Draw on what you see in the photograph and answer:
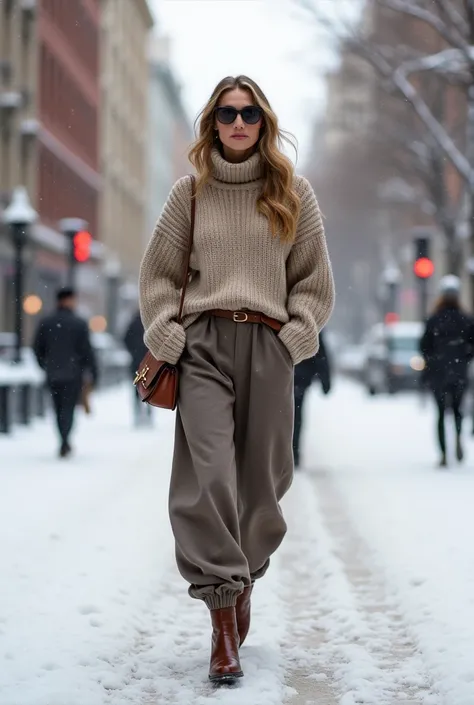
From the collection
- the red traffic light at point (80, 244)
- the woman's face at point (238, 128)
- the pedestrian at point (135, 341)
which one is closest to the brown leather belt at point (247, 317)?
the woman's face at point (238, 128)

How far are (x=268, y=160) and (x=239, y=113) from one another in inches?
7.2

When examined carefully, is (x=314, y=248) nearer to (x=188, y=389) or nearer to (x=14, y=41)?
(x=188, y=389)

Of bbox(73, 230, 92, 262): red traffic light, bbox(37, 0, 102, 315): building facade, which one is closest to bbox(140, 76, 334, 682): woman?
bbox(73, 230, 92, 262): red traffic light

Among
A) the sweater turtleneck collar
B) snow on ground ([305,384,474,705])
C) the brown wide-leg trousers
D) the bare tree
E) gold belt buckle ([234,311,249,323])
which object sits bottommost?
snow on ground ([305,384,474,705])

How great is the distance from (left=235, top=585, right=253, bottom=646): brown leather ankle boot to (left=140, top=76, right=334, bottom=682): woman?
15 cm

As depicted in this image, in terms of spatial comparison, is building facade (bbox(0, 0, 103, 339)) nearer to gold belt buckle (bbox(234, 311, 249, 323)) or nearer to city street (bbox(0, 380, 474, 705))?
city street (bbox(0, 380, 474, 705))

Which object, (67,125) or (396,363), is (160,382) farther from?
(67,125)

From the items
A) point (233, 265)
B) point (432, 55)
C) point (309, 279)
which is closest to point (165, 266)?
point (233, 265)

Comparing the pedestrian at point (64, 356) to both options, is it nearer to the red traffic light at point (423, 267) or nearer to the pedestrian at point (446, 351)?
the pedestrian at point (446, 351)

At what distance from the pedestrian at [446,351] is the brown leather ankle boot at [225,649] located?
873 cm

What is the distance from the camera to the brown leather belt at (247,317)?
4.86 metres

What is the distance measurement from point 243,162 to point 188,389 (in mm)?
783

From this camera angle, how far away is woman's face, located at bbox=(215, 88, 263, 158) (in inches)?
191

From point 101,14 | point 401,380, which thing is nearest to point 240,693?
point 401,380
